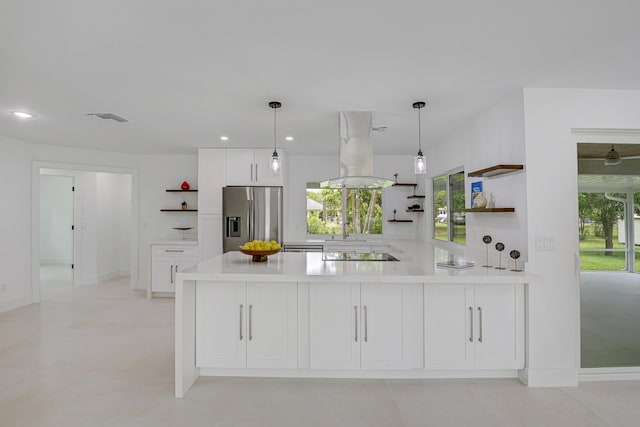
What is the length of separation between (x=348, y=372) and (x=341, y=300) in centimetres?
58

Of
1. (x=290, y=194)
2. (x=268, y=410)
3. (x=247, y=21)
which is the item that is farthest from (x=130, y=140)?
(x=268, y=410)

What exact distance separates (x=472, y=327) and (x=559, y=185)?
4.29ft

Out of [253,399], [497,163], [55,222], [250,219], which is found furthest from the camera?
[55,222]

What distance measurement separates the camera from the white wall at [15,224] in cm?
453

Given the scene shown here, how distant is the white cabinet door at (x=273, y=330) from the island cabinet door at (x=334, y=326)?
14cm

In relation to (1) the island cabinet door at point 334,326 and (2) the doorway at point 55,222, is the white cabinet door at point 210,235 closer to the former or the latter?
(1) the island cabinet door at point 334,326

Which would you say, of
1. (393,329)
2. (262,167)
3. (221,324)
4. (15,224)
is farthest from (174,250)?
(393,329)

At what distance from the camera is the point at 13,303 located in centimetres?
464

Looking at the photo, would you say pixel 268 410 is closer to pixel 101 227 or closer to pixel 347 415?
pixel 347 415

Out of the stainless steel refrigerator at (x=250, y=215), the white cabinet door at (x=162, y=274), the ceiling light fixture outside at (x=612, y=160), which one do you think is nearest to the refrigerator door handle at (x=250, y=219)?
the stainless steel refrigerator at (x=250, y=215)

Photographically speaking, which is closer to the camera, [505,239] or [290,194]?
[505,239]

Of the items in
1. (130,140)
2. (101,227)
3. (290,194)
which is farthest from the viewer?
(101,227)

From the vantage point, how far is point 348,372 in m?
2.66

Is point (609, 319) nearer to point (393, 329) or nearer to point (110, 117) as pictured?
point (393, 329)
